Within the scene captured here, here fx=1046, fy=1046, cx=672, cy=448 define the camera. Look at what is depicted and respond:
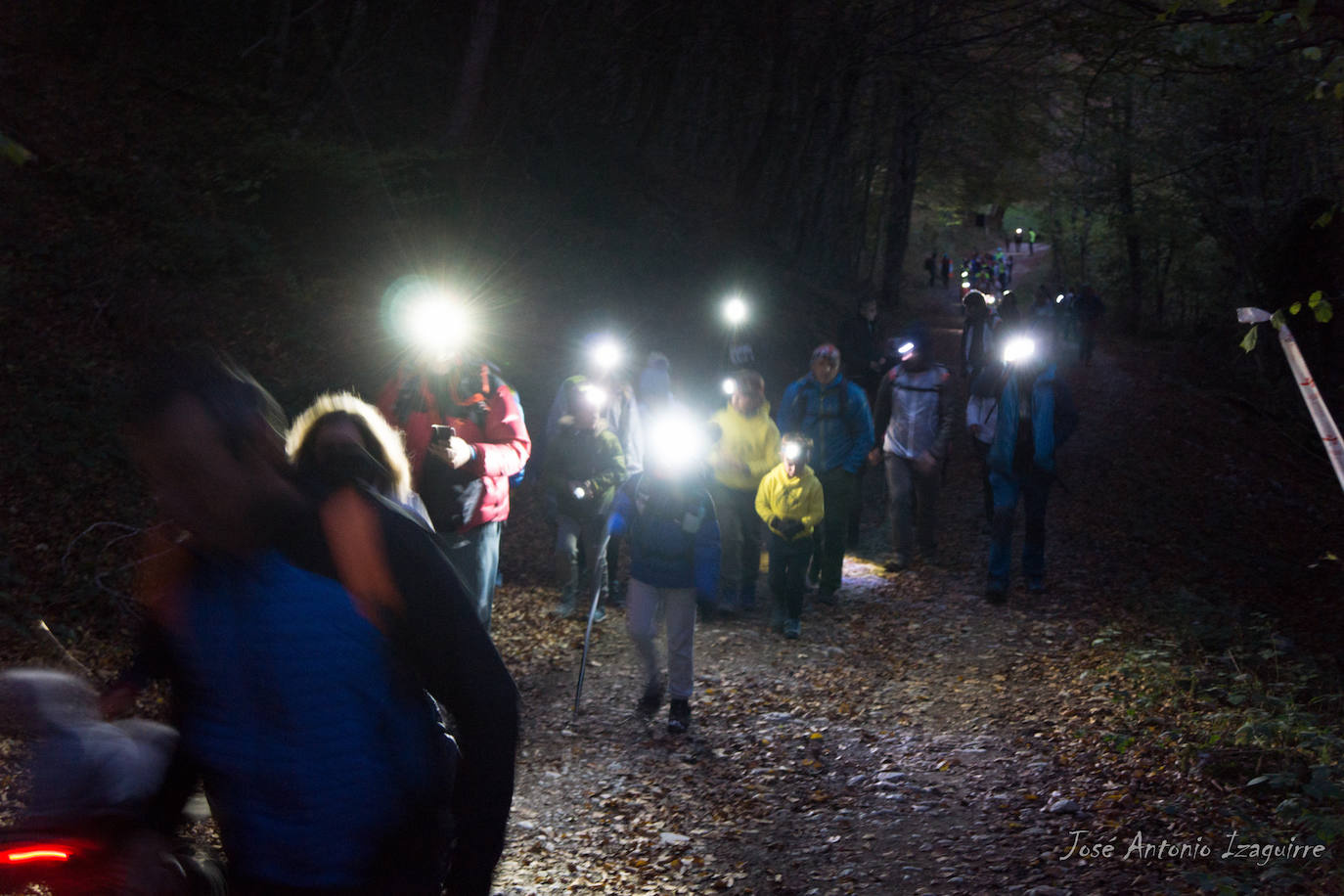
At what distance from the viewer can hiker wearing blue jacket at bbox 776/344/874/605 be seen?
997cm

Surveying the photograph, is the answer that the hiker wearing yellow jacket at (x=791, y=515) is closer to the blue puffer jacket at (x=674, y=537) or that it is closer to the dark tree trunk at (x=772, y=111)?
the blue puffer jacket at (x=674, y=537)

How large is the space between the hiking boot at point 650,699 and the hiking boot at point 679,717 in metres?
0.25

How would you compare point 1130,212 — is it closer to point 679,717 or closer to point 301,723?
point 679,717

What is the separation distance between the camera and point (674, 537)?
7.00m

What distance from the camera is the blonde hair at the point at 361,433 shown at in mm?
3078

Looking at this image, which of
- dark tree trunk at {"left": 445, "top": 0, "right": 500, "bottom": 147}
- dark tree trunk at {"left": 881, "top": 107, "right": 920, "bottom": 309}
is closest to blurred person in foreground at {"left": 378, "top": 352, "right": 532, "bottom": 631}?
dark tree trunk at {"left": 445, "top": 0, "right": 500, "bottom": 147}

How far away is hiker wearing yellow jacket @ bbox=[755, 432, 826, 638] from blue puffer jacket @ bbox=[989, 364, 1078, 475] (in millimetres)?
1757

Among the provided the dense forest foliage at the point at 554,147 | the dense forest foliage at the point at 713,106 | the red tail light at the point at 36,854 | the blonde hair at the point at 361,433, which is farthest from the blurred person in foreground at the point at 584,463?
the red tail light at the point at 36,854

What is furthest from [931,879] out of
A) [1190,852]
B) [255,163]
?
[255,163]

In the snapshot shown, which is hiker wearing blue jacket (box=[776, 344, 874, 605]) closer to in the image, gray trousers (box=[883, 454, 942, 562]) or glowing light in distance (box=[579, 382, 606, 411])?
gray trousers (box=[883, 454, 942, 562])

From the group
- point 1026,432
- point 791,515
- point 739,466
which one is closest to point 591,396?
point 739,466

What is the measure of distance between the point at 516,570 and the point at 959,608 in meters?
4.71

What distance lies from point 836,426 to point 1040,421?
6.01 feet

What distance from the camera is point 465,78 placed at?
16938mm
